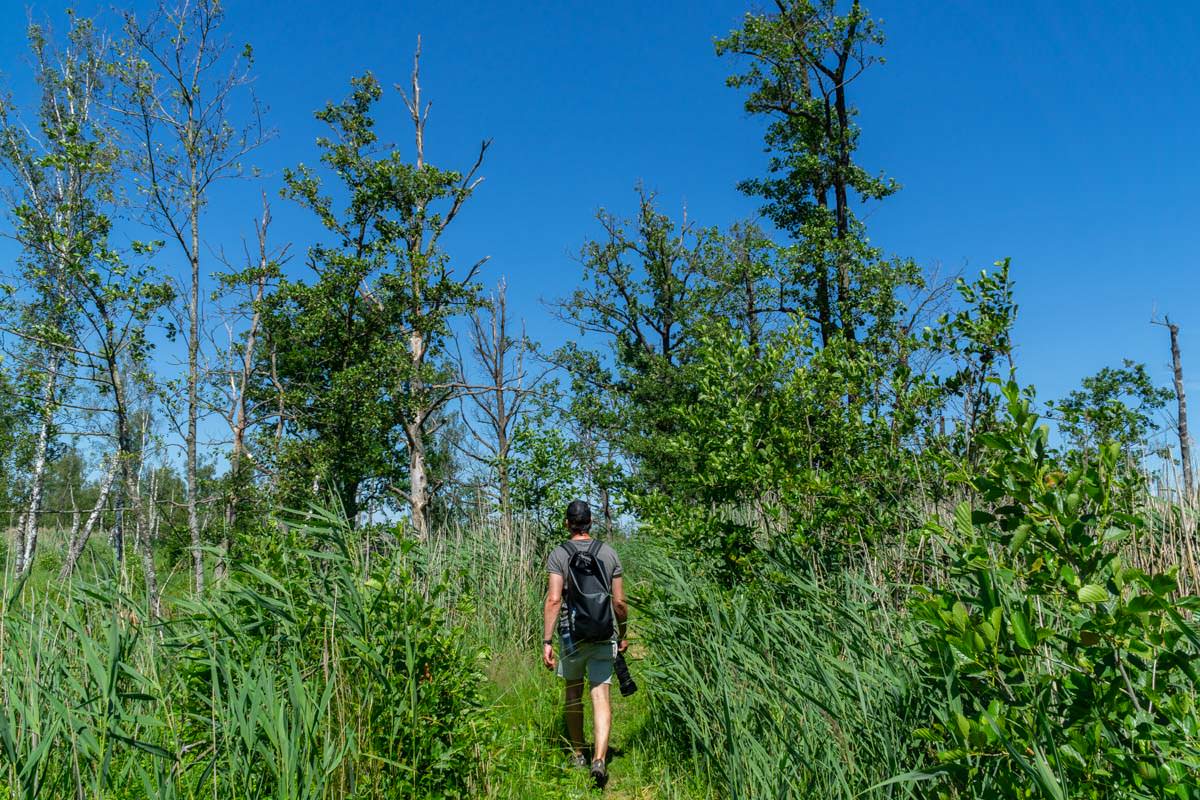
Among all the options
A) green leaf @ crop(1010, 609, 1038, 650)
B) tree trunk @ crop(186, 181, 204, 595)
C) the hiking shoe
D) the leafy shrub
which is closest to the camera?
the leafy shrub

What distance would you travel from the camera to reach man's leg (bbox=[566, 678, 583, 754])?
199 inches

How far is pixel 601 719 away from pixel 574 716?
0.26 metres

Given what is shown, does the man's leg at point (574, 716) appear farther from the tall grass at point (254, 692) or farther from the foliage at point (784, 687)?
the tall grass at point (254, 692)

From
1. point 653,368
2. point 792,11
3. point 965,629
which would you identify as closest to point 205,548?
point 965,629

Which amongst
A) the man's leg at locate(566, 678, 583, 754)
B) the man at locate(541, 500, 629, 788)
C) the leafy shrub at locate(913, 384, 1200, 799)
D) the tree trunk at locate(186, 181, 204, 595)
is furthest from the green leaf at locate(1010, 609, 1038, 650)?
the tree trunk at locate(186, 181, 204, 595)

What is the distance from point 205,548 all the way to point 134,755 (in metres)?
0.82

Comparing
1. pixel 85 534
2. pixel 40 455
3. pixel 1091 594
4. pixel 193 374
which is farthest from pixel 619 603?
pixel 40 455

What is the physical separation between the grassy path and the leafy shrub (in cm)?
230

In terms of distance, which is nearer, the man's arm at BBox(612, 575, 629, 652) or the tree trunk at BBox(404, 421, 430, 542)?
the man's arm at BBox(612, 575, 629, 652)

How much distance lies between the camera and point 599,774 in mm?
4695

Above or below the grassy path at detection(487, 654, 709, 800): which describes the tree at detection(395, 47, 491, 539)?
above

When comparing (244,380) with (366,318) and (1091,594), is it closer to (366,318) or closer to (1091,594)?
(366,318)

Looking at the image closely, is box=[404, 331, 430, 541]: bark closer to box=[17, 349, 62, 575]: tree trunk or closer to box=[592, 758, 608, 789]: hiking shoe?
box=[17, 349, 62, 575]: tree trunk

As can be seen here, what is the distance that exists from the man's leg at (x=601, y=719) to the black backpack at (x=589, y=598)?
36 cm
